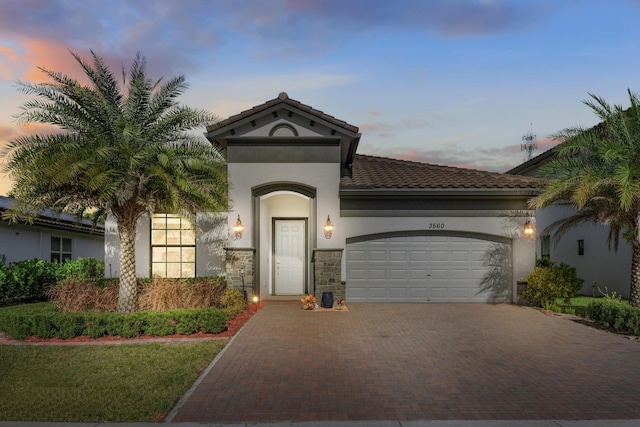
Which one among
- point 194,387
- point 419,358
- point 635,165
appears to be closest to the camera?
point 194,387

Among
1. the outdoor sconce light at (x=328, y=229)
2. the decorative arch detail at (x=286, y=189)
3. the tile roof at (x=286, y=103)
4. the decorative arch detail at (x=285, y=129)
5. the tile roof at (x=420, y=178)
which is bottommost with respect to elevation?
the outdoor sconce light at (x=328, y=229)

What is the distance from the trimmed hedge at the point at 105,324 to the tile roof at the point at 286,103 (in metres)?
7.40

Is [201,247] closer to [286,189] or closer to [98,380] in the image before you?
[286,189]

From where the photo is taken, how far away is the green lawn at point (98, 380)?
6.65m

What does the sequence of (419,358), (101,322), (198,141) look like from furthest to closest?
1. (198,141)
2. (101,322)
3. (419,358)

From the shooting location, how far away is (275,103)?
17.1 metres

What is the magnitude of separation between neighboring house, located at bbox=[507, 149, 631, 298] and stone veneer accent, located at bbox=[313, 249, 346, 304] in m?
7.16

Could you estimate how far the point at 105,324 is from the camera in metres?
11.7

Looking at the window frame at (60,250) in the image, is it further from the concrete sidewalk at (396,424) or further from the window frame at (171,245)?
the concrete sidewalk at (396,424)

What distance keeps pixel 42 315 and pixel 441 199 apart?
12.4m

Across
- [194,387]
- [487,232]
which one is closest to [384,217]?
[487,232]

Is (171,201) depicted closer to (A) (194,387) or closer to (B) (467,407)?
(A) (194,387)

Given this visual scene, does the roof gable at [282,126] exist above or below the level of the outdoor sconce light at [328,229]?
above

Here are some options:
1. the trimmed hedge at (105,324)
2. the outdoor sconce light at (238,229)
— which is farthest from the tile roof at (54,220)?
the trimmed hedge at (105,324)
